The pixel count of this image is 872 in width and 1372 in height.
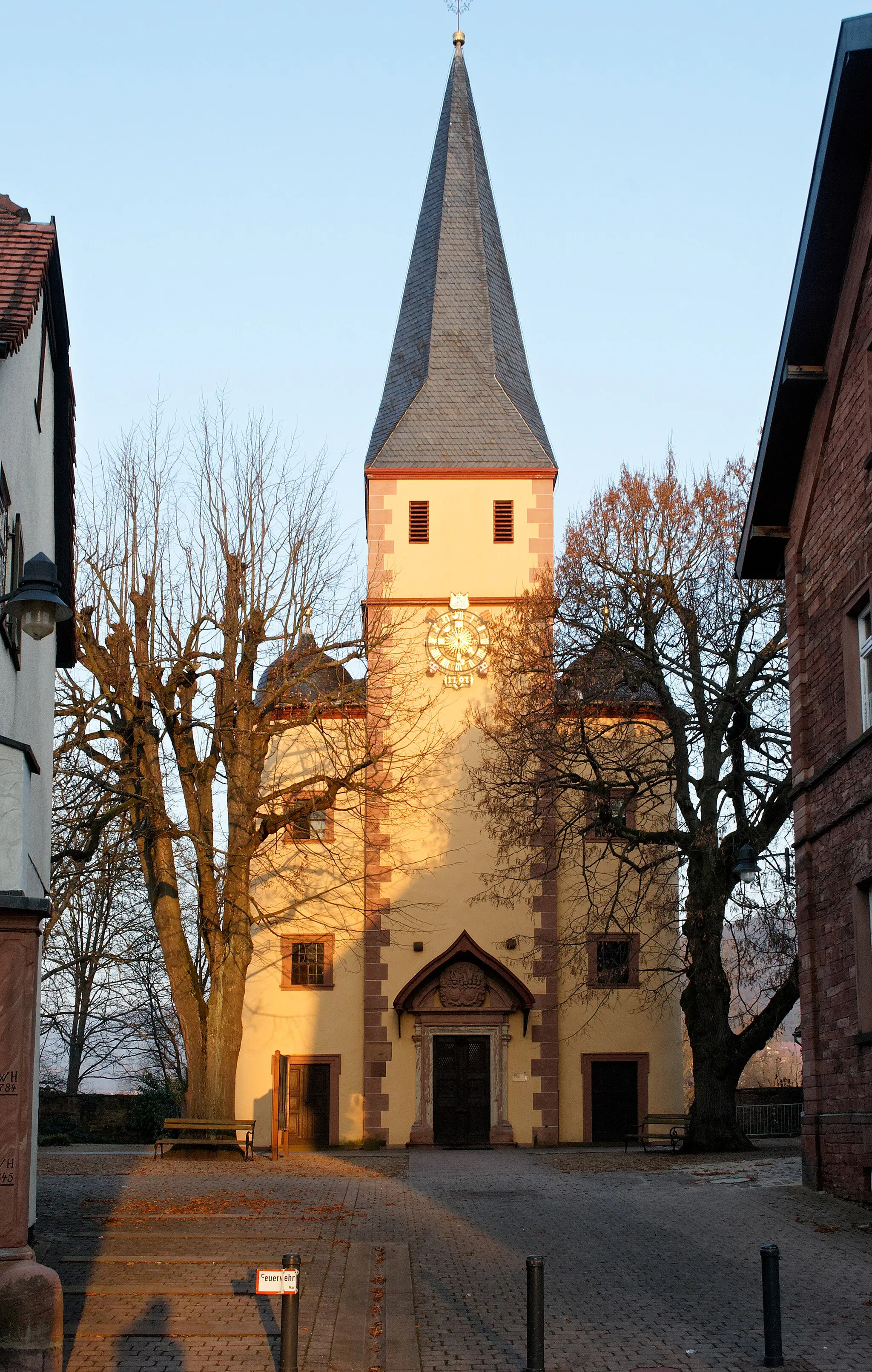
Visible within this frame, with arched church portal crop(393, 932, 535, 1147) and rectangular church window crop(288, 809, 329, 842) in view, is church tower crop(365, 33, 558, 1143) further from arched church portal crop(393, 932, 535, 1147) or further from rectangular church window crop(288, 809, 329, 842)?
rectangular church window crop(288, 809, 329, 842)

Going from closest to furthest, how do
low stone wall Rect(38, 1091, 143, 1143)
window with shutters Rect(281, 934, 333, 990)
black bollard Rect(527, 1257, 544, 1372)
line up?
1. black bollard Rect(527, 1257, 544, 1372)
2. window with shutters Rect(281, 934, 333, 990)
3. low stone wall Rect(38, 1091, 143, 1143)

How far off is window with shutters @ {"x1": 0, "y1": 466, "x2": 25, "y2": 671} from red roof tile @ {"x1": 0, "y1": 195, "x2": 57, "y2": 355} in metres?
1.21

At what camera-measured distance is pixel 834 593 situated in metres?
17.2

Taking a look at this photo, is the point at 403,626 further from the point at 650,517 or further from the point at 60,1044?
the point at 60,1044

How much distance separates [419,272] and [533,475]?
7101mm

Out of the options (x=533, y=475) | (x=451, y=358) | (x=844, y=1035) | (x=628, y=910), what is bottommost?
(x=844, y=1035)

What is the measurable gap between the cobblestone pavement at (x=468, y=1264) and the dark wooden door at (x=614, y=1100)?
1036 centimetres

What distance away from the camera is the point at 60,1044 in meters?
74.2

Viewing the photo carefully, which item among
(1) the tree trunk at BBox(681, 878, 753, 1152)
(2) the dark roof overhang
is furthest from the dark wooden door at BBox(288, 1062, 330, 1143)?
(2) the dark roof overhang

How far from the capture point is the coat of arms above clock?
3278 cm

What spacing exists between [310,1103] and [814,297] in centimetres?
2053

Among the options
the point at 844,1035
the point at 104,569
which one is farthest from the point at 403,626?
the point at 844,1035

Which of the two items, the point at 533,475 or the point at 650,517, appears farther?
the point at 533,475

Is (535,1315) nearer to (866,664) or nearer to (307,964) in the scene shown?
(866,664)
